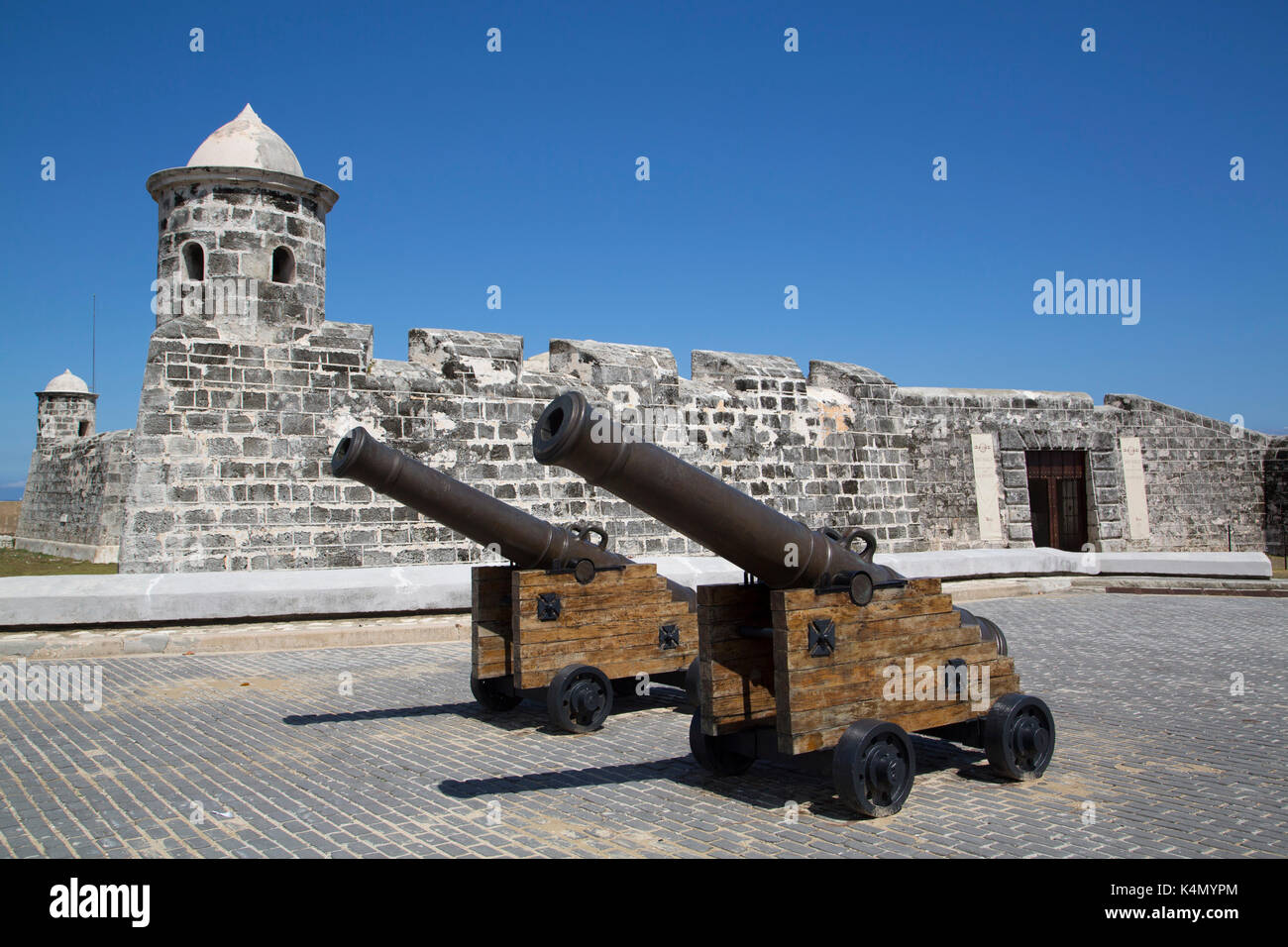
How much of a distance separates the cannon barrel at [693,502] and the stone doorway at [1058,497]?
1460 cm

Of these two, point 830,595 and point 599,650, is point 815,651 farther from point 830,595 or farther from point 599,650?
point 599,650

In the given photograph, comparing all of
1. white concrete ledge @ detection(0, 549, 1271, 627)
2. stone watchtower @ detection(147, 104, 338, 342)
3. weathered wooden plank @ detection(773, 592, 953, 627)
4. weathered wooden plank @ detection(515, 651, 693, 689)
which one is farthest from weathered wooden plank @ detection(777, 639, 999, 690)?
stone watchtower @ detection(147, 104, 338, 342)

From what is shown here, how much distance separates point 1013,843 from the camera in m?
3.93

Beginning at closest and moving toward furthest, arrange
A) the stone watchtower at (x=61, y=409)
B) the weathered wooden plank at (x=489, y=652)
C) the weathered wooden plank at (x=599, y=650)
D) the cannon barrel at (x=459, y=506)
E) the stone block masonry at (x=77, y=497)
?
1. the cannon barrel at (x=459, y=506)
2. the weathered wooden plank at (x=599, y=650)
3. the weathered wooden plank at (x=489, y=652)
4. the stone block masonry at (x=77, y=497)
5. the stone watchtower at (x=61, y=409)

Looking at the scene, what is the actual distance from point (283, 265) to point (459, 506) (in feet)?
19.4

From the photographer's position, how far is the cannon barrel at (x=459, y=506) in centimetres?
573

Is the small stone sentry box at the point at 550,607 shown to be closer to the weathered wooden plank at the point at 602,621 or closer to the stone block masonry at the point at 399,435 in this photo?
the weathered wooden plank at the point at 602,621

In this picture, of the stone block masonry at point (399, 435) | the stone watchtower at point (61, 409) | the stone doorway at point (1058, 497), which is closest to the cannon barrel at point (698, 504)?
the stone block masonry at point (399, 435)

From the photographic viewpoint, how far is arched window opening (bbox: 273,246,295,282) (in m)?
10.6

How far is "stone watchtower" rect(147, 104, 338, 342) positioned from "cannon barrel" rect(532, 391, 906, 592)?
7.39m

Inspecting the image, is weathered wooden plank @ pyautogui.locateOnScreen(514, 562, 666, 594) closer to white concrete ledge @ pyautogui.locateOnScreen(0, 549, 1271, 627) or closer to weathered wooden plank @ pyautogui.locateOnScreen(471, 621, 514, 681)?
weathered wooden plank @ pyautogui.locateOnScreen(471, 621, 514, 681)
